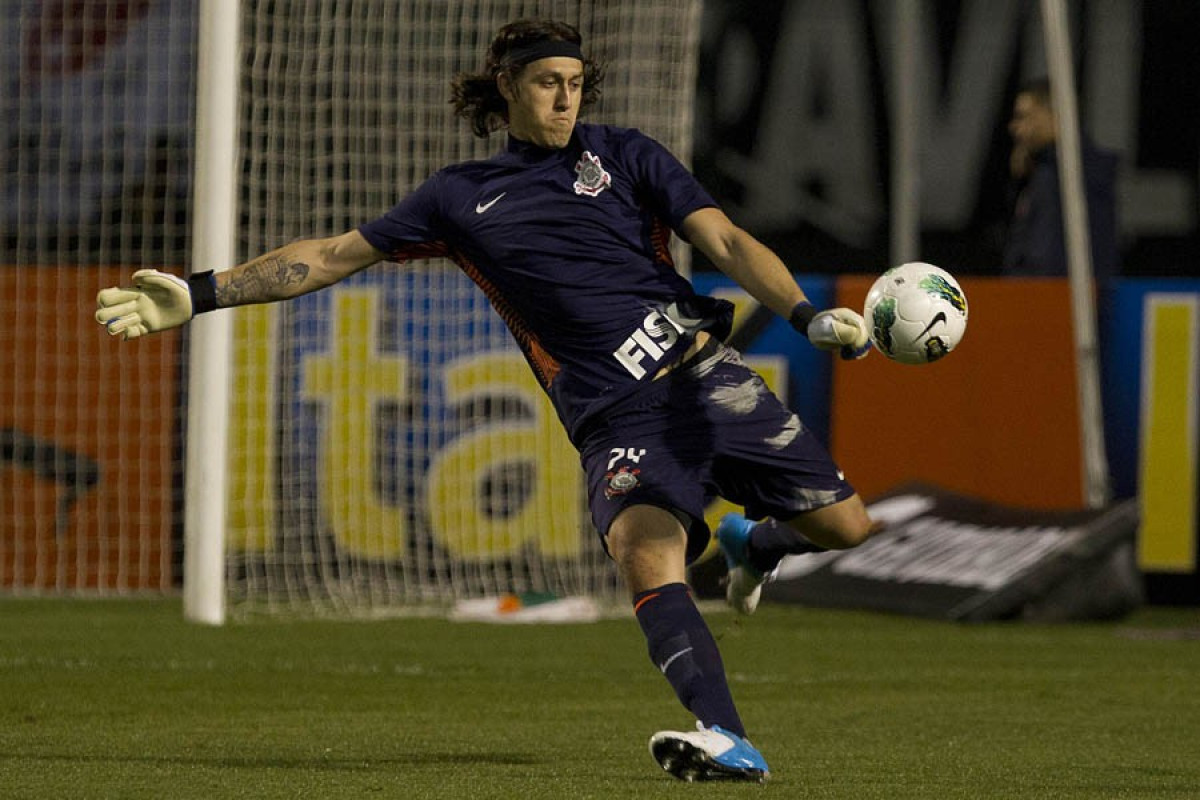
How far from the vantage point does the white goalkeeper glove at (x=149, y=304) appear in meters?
5.91

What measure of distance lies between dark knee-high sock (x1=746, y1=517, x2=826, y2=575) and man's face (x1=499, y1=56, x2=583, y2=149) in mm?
1323

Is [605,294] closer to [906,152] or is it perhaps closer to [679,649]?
[679,649]

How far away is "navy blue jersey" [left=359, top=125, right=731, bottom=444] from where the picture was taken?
6031 mm

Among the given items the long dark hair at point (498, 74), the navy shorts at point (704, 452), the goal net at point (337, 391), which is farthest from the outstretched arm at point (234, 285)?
the goal net at point (337, 391)

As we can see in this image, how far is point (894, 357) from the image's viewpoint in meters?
5.71

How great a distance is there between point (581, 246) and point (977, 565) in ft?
17.5

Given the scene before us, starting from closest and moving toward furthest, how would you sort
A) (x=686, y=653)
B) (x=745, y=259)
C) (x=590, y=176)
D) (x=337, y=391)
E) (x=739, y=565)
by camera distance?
(x=686, y=653)
(x=745, y=259)
(x=590, y=176)
(x=739, y=565)
(x=337, y=391)

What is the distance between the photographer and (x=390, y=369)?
11609 millimetres

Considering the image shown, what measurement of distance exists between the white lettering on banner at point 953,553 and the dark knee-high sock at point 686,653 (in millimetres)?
5242

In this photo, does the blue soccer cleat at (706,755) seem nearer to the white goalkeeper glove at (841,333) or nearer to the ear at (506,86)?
the white goalkeeper glove at (841,333)

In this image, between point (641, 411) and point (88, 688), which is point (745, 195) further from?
point (641, 411)

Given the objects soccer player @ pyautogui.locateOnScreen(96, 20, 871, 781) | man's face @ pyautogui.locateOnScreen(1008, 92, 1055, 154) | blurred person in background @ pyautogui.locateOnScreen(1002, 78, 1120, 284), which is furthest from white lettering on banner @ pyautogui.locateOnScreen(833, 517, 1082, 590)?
soccer player @ pyautogui.locateOnScreen(96, 20, 871, 781)

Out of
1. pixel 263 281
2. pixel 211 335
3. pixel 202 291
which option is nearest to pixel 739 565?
pixel 263 281

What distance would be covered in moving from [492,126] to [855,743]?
2.03 m
